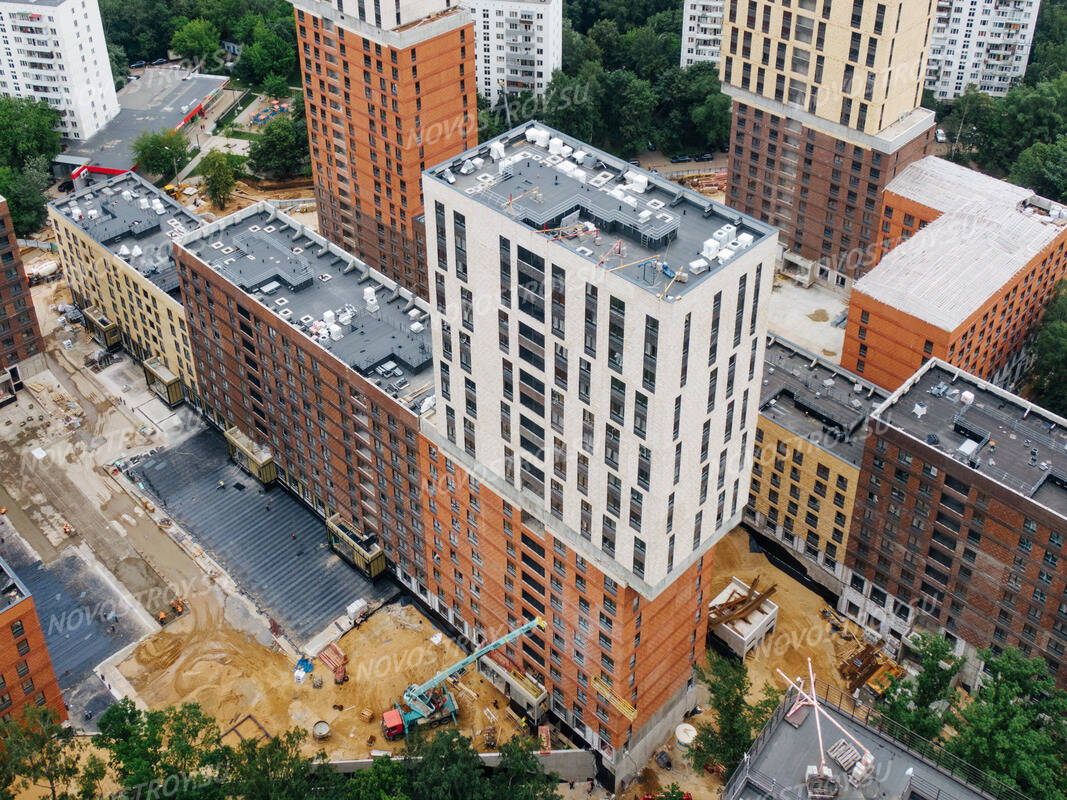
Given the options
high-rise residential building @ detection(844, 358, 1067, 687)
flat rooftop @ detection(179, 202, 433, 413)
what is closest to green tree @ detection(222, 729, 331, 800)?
flat rooftop @ detection(179, 202, 433, 413)

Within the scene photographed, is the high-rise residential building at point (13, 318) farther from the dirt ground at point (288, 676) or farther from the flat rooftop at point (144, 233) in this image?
the dirt ground at point (288, 676)

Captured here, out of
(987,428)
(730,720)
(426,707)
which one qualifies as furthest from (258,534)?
(987,428)

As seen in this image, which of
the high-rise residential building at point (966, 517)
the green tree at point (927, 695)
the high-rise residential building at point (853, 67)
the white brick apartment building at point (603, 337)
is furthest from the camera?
the high-rise residential building at point (853, 67)

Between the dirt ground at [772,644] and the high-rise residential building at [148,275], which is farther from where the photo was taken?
the high-rise residential building at [148,275]

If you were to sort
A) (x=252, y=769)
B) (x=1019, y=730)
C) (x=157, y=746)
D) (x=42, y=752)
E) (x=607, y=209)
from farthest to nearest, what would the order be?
1. (x=157, y=746)
2. (x=252, y=769)
3. (x=1019, y=730)
4. (x=42, y=752)
5. (x=607, y=209)

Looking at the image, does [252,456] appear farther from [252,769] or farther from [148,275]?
[252,769]

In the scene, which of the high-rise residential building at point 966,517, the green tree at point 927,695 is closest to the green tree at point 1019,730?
the green tree at point 927,695

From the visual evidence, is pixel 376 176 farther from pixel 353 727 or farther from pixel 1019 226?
pixel 1019 226
